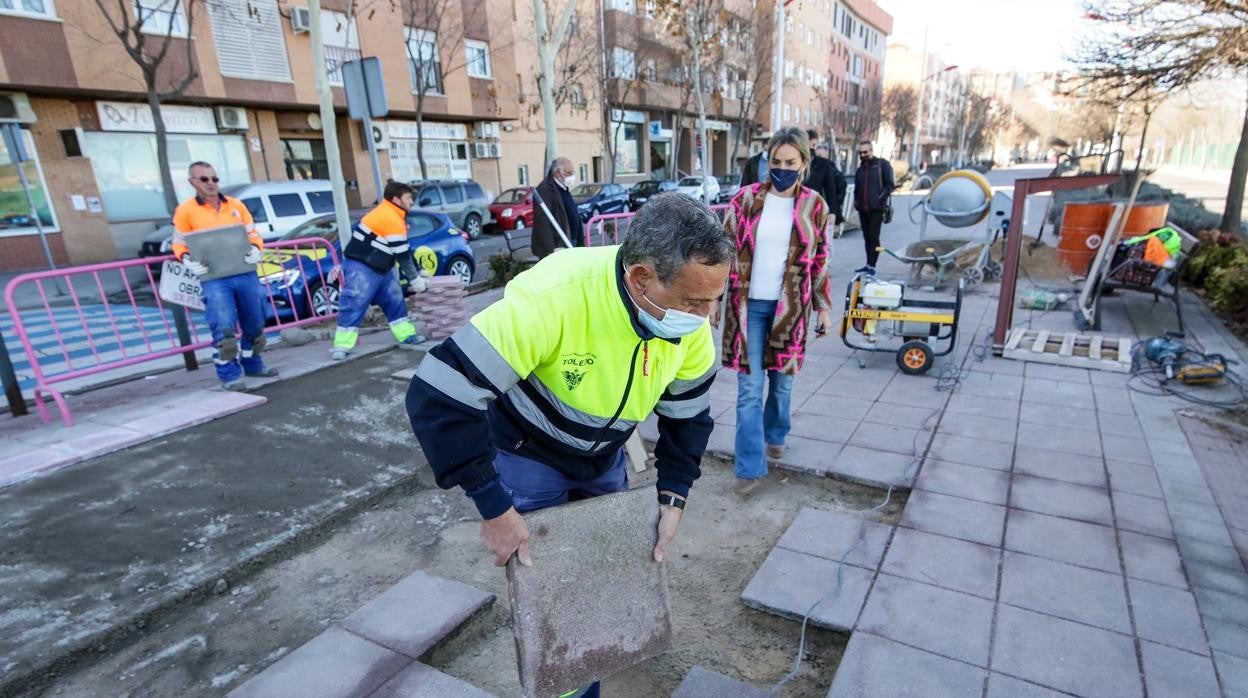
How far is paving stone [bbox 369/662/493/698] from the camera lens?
2311mm

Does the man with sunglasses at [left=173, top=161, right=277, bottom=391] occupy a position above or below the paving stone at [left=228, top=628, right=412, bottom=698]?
above

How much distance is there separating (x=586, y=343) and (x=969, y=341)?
20.1ft

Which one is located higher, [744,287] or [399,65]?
[399,65]

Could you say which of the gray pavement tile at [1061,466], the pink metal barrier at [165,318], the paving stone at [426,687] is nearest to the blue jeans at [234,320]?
the pink metal barrier at [165,318]

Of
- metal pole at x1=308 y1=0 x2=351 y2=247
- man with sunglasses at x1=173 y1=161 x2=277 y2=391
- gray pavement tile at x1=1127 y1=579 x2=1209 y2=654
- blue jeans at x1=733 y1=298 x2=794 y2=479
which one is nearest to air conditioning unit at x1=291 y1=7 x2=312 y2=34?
metal pole at x1=308 y1=0 x2=351 y2=247

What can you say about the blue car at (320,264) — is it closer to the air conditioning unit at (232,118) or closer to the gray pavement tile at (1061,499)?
the gray pavement tile at (1061,499)

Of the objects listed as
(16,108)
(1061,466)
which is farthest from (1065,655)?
(16,108)

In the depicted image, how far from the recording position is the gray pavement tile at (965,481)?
358cm

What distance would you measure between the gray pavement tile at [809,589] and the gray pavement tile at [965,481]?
1.01 meters

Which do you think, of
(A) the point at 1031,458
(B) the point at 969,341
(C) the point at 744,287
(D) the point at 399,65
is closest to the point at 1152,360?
(B) the point at 969,341

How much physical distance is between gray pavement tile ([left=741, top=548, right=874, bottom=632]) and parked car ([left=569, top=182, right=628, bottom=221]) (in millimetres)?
17908

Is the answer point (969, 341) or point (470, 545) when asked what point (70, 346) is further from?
point (969, 341)

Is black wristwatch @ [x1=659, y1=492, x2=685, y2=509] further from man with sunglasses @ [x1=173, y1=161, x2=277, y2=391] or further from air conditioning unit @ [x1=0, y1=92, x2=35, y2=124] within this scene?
air conditioning unit @ [x1=0, y1=92, x2=35, y2=124]

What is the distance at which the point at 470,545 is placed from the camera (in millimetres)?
3461
